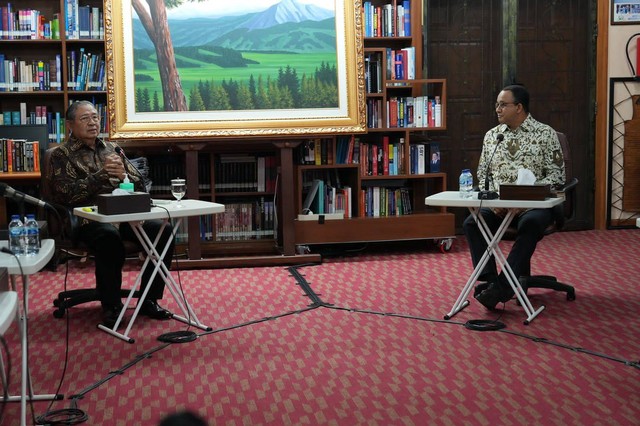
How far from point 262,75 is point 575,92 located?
3017 millimetres

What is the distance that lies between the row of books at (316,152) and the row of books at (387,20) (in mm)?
972

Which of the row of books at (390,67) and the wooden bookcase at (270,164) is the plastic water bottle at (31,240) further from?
the row of books at (390,67)

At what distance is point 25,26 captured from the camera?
19.6ft

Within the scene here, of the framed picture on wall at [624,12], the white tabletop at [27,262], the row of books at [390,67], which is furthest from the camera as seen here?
the framed picture on wall at [624,12]

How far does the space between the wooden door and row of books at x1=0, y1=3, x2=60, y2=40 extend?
3.07m

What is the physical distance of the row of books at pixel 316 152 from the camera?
20.0ft

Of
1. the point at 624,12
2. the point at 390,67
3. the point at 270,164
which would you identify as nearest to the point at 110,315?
the point at 270,164

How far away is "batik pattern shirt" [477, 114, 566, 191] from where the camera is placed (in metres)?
4.45

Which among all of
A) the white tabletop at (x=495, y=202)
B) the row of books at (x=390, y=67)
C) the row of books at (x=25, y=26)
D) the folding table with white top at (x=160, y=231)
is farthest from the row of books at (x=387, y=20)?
the folding table with white top at (x=160, y=231)

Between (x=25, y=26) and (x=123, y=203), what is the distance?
3005mm

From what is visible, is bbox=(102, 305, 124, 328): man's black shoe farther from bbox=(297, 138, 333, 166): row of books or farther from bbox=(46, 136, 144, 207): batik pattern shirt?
bbox=(297, 138, 333, 166): row of books

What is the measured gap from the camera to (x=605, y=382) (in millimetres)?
3049

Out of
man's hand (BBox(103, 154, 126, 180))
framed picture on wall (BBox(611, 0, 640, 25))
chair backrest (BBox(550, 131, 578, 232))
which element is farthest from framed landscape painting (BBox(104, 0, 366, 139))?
framed picture on wall (BBox(611, 0, 640, 25))

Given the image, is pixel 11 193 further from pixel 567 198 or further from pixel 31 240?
pixel 567 198
